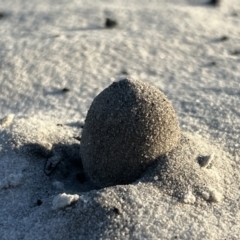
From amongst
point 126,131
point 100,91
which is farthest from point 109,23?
point 126,131

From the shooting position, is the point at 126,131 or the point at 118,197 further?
the point at 126,131

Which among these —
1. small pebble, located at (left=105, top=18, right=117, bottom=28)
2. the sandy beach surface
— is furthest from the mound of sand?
small pebble, located at (left=105, top=18, right=117, bottom=28)

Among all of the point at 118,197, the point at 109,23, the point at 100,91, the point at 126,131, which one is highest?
the point at 126,131

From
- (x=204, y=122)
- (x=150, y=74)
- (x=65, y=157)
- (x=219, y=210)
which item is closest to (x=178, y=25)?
(x=150, y=74)

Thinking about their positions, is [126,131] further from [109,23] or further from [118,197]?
[109,23]

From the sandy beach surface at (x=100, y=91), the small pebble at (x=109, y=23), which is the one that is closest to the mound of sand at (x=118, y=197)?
the sandy beach surface at (x=100, y=91)

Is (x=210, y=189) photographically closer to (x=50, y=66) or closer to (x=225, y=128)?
(x=225, y=128)
